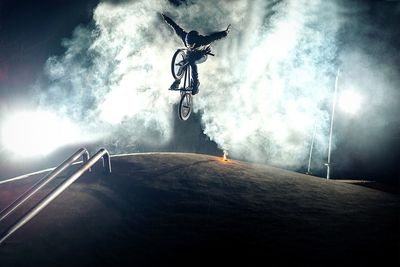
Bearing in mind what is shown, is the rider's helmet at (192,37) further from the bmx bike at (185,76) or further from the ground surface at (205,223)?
the ground surface at (205,223)

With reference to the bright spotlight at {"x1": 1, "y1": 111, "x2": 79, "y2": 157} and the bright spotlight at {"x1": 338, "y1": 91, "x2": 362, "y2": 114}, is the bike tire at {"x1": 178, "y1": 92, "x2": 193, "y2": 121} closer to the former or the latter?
the bright spotlight at {"x1": 1, "y1": 111, "x2": 79, "y2": 157}

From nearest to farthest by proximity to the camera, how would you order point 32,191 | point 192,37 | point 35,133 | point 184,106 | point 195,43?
point 32,191 → point 192,37 → point 195,43 → point 184,106 → point 35,133

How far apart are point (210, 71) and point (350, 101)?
9972 mm

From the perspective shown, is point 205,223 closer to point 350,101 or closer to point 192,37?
point 192,37

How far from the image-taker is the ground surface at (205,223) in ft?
15.6

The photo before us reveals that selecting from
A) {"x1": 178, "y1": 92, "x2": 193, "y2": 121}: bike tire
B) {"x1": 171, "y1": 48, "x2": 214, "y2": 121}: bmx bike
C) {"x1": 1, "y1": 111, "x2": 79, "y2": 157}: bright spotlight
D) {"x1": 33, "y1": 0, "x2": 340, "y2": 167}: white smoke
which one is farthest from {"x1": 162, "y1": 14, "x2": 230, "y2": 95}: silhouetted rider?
{"x1": 1, "y1": 111, "x2": 79, "y2": 157}: bright spotlight

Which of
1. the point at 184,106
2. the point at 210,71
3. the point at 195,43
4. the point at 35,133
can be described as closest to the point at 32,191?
the point at 184,106

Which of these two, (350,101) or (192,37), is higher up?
(192,37)

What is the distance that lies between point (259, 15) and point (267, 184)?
16.4m

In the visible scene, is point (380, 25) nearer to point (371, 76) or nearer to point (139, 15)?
point (371, 76)

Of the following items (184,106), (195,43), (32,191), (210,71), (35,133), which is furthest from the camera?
(210,71)

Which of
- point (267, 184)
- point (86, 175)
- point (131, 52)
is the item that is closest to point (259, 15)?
point (131, 52)

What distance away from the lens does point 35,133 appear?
19.9m

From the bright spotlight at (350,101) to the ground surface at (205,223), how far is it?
499 inches
